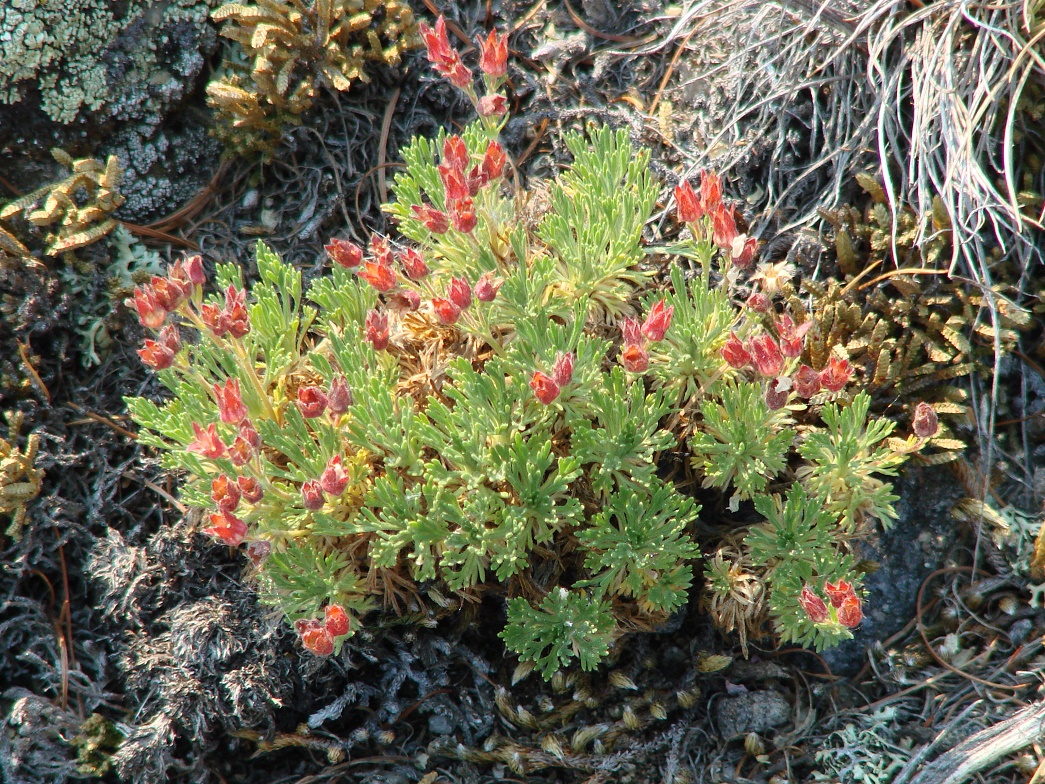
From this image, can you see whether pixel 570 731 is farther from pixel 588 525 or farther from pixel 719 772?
pixel 588 525

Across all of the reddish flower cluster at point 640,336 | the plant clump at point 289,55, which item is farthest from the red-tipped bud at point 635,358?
the plant clump at point 289,55

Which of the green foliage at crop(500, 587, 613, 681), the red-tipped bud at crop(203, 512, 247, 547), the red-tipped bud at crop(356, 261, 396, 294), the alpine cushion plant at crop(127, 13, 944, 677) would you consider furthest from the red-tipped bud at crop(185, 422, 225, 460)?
the green foliage at crop(500, 587, 613, 681)

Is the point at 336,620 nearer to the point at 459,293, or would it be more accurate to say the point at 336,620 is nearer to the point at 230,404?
the point at 230,404

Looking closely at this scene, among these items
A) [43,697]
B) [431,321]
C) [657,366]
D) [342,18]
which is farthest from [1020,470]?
[43,697]

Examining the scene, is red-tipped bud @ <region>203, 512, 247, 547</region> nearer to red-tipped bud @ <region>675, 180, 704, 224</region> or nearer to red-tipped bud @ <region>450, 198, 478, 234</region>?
red-tipped bud @ <region>450, 198, 478, 234</region>

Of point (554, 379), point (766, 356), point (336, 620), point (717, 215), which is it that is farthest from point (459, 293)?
point (336, 620)
